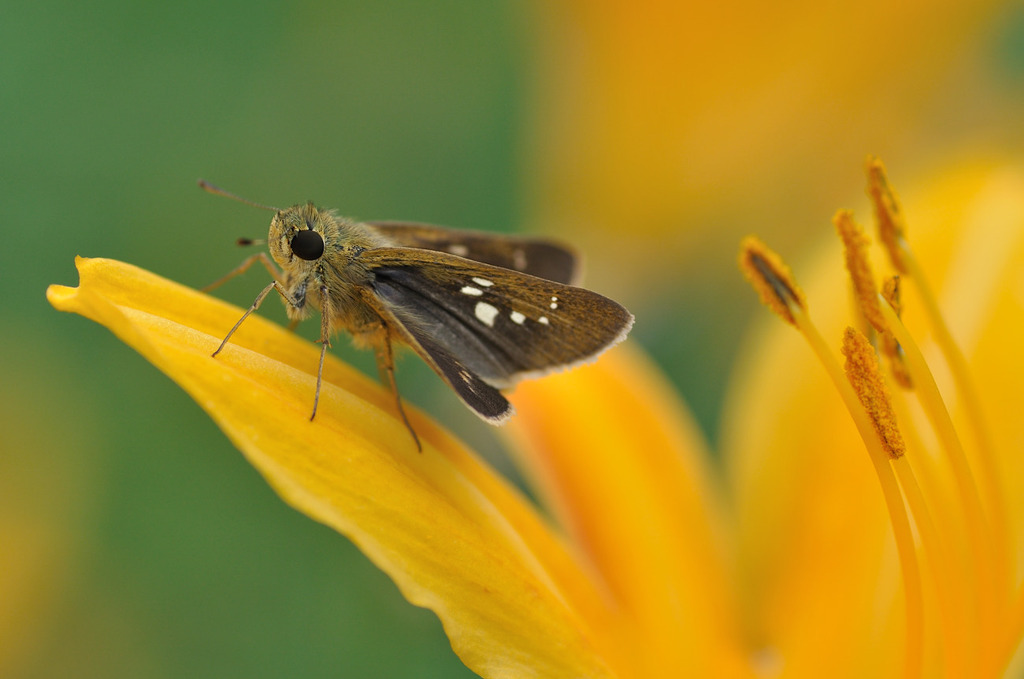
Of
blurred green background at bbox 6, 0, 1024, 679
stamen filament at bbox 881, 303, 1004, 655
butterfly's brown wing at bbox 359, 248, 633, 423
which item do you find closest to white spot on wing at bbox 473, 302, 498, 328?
butterfly's brown wing at bbox 359, 248, 633, 423

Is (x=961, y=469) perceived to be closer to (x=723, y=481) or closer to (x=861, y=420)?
(x=861, y=420)

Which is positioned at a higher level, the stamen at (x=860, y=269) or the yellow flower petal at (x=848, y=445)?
the stamen at (x=860, y=269)

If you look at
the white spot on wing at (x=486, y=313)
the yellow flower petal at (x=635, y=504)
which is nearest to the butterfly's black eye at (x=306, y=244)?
Result: the white spot on wing at (x=486, y=313)

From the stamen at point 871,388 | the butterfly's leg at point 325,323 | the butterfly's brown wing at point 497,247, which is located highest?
the stamen at point 871,388

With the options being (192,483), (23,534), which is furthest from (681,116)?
(23,534)

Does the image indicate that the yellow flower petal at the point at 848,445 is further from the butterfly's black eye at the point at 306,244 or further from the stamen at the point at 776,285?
the butterfly's black eye at the point at 306,244

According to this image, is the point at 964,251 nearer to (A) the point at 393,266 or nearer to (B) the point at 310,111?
(A) the point at 393,266

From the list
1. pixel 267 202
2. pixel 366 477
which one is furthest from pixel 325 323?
pixel 267 202
